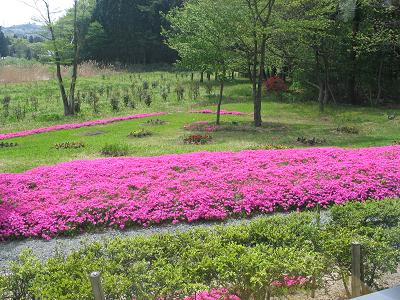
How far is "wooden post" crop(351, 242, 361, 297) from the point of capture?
456 cm

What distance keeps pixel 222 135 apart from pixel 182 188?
8.92 meters

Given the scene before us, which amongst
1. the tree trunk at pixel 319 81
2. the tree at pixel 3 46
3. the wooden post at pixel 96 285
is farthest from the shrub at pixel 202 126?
the tree at pixel 3 46

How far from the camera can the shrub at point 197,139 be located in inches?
677

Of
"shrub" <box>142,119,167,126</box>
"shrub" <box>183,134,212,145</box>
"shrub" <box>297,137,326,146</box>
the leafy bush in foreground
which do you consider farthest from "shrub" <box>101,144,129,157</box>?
the leafy bush in foreground

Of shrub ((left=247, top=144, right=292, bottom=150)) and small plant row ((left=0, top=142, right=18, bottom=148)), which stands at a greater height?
shrub ((left=247, top=144, right=292, bottom=150))

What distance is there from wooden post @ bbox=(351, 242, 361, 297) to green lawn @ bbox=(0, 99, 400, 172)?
10769 mm

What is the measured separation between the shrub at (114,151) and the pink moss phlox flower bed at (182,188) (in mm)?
2369

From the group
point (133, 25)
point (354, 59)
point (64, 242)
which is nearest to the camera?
point (64, 242)

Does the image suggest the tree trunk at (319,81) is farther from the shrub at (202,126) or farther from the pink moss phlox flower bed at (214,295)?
the pink moss phlox flower bed at (214,295)

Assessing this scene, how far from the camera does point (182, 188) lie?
1004cm

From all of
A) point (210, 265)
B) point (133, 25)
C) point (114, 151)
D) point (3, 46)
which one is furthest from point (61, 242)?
point (3, 46)

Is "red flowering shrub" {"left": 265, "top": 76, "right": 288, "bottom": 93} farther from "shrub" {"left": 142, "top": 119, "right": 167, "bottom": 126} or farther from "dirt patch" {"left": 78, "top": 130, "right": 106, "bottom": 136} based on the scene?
"dirt patch" {"left": 78, "top": 130, "right": 106, "bottom": 136}

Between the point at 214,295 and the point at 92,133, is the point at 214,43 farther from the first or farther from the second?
the point at 214,295

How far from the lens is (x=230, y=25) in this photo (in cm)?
2066
